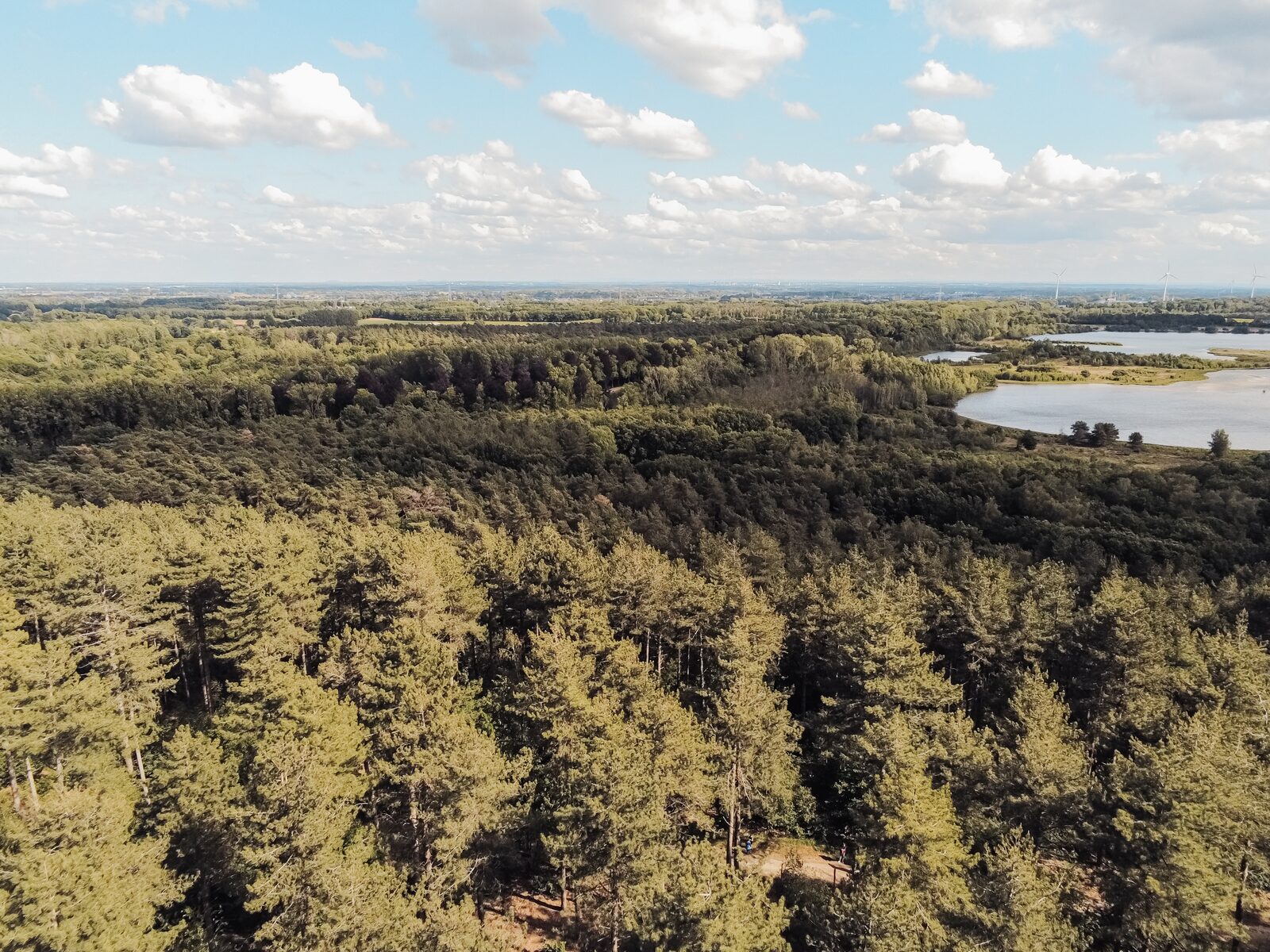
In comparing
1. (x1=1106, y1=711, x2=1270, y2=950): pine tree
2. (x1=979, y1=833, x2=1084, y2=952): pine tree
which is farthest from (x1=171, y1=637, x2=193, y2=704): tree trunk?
(x1=1106, y1=711, x2=1270, y2=950): pine tree

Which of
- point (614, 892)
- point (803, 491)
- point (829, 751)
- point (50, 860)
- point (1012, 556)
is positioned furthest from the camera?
point (803, 491)

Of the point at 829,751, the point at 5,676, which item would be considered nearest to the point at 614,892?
the point at 829,751

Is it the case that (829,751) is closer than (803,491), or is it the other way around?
(829,751)

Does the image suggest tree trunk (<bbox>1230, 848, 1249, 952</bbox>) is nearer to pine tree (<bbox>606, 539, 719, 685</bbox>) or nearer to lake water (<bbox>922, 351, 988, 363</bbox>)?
pine tree (<bbox>606, 539, 719, 685</bbox>)

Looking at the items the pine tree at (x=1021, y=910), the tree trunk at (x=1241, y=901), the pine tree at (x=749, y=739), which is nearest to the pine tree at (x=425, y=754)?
the pine tree at (x=749, y=739)

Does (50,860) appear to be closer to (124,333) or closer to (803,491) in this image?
(803,491)

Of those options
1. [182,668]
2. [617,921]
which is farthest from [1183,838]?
[182,668]

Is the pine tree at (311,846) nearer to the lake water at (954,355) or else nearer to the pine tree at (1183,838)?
the pine tree at (1183,838)
